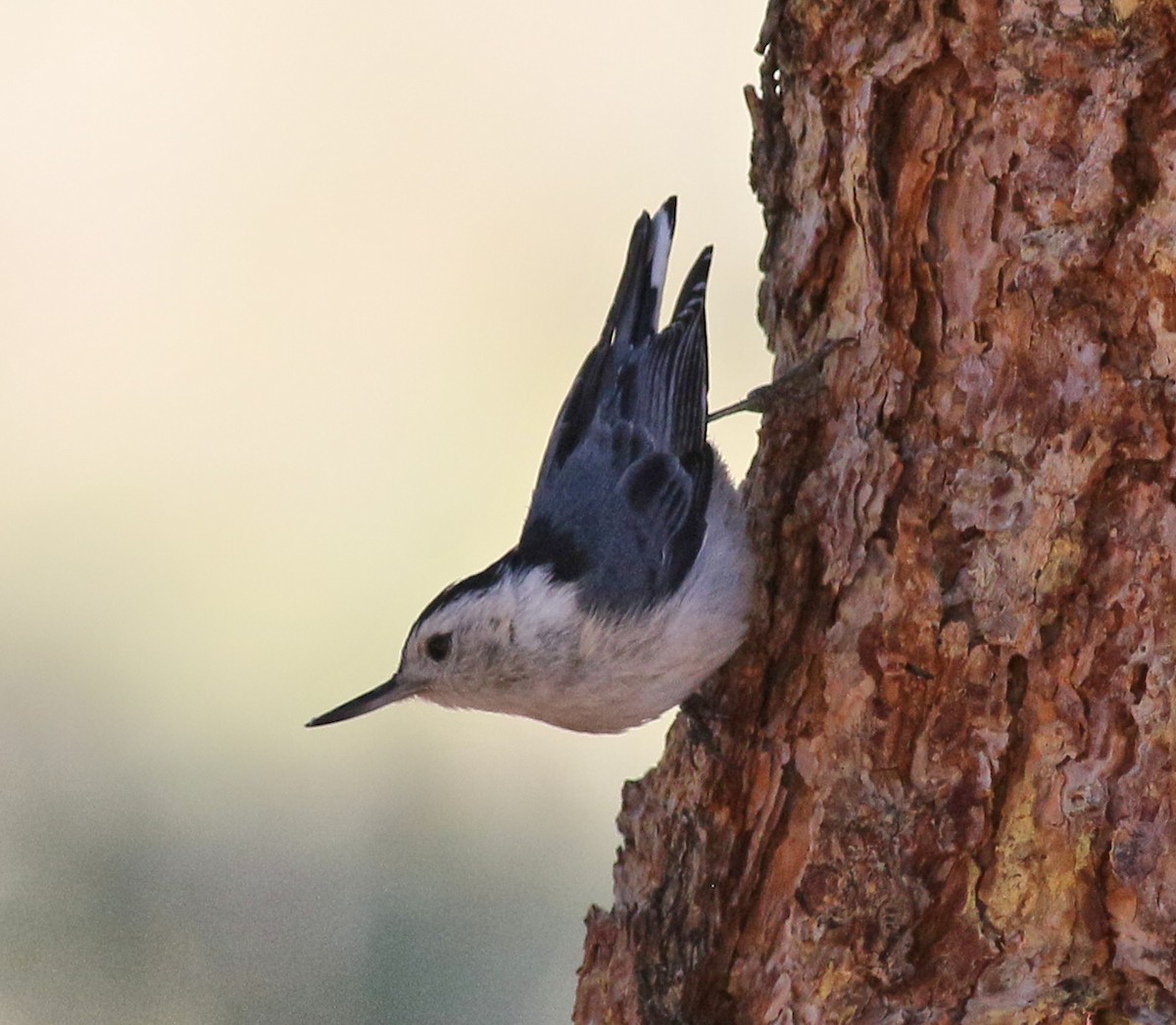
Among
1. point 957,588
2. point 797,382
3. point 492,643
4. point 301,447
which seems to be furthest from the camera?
point 301,447

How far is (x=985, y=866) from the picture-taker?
2.21 m

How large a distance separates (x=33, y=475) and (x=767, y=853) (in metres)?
2.18

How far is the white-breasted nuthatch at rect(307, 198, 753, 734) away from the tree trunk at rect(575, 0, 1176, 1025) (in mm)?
156

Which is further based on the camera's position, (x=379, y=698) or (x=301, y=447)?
(x=301, y=447)

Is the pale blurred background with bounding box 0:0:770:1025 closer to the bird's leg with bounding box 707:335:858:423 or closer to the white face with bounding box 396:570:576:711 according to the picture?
the white face with bounding box 396:570:576:711

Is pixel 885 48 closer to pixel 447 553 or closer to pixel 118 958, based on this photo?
pixel 447 553

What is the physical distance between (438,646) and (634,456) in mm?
511

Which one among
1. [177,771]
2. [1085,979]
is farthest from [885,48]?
[177,771]

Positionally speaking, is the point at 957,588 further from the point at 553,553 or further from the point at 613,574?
the point at 553,553

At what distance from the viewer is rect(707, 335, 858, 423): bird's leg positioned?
2543 millimetres

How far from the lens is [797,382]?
2.59 meters

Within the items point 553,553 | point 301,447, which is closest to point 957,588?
point 553,553

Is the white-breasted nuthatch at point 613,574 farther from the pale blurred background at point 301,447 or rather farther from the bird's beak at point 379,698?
the pale blurred background at point 301,447

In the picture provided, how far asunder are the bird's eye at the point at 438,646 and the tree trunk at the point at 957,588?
A: 498 millimetres
